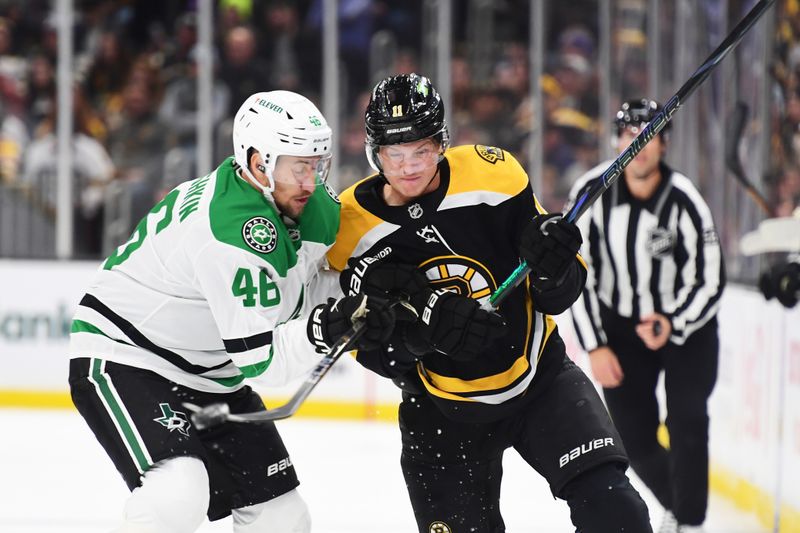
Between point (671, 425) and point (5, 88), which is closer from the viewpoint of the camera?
point (671, 425)

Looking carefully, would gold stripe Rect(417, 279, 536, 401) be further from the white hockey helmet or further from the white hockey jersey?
the white hockey helmet

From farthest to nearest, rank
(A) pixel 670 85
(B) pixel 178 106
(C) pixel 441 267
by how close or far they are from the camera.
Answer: (B) pixel 178 106 → (A) pixel 670 85 → (C) pixel 441 267

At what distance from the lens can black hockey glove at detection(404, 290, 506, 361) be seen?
2.43 metres

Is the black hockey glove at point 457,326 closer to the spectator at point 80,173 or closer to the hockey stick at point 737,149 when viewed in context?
the hockey stick at point 737,149

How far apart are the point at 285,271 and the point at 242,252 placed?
0.13 meters

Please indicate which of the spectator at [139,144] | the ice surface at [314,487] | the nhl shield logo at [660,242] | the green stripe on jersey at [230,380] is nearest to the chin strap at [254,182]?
the green stripe on jersey at [230,380]

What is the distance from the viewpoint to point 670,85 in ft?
21.6

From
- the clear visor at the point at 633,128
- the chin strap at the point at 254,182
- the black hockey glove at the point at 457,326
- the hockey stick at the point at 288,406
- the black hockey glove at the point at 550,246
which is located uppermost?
the clear visor at the point at 633,128

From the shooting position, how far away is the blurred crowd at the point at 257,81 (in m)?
7.02

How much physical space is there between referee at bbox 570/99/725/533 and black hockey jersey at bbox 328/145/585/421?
3.40ft

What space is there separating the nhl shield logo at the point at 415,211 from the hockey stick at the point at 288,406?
332mm

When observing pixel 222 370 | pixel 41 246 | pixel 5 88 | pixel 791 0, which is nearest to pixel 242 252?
pixel 222 370

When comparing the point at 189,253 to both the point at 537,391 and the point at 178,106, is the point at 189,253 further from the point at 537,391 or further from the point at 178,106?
the point at 178,106

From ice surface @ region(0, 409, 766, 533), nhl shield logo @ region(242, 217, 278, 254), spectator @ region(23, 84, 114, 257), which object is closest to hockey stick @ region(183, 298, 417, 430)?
nhl shield logo @ region(242, 217, 278, 254)
